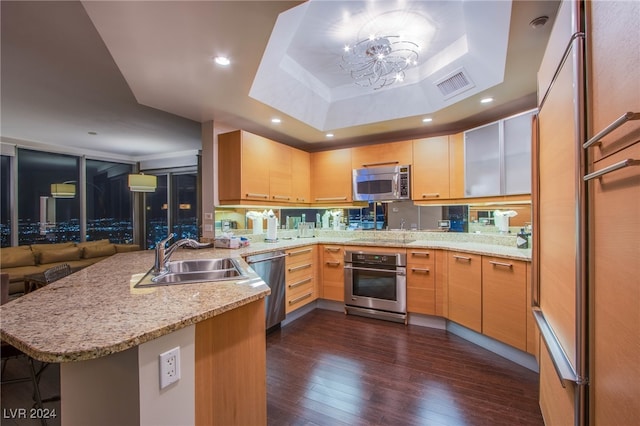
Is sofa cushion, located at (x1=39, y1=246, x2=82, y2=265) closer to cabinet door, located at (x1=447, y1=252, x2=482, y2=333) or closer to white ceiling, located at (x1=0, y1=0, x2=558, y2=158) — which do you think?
white ceiling, located at (x1=0, y1=0, x2=558, y2=158)

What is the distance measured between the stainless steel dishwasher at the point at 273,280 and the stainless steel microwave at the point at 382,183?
1398mm

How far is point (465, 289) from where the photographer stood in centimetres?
267

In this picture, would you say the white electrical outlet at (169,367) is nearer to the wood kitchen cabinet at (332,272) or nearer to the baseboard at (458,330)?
the baseboard at (458,330)

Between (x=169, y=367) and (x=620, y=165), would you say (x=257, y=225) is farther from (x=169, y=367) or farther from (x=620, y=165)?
(x=620, y=165)

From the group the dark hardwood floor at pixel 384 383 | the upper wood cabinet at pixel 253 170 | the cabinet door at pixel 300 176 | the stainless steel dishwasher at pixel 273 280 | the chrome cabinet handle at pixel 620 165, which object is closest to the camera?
the chrome cabinet handle at pixel 620 165

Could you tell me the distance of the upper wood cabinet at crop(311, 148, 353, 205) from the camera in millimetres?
3902

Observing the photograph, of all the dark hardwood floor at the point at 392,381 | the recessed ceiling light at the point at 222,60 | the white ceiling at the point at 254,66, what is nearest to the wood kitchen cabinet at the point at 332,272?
the dark hardwood floor at the point at 392,381

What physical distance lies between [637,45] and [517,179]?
231 centimetres

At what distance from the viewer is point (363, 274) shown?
3309 millimetres

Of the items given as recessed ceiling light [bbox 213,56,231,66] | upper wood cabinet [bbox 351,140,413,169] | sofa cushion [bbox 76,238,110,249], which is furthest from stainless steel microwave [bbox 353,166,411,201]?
sofa cushion [bbox 76,238,110,249]

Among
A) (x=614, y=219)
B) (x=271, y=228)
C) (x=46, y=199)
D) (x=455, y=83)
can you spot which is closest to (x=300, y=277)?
(x=271, y=228)

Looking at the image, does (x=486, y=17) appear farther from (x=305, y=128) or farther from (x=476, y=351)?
(x=476, y=351)

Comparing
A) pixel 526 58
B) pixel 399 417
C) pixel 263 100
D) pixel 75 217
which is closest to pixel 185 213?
pixel 75 217

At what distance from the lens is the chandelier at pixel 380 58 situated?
7.14 feet
